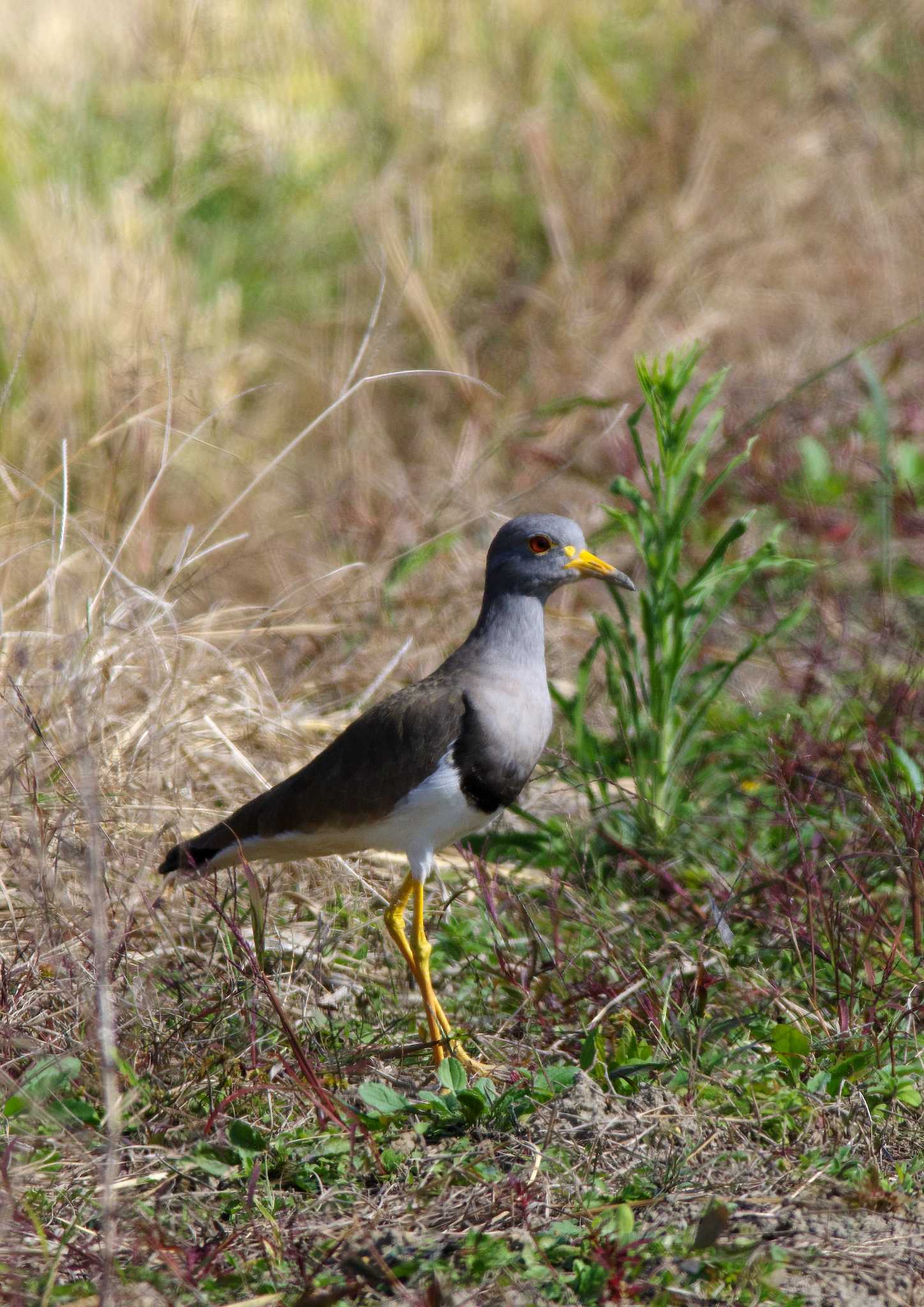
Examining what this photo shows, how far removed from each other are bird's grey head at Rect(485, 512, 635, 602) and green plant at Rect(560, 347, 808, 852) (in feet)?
0.63

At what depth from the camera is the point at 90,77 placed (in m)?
7.23

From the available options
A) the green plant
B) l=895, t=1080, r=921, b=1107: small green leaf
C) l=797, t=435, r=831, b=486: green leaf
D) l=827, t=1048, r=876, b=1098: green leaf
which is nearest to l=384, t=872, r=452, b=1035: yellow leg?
the green plant

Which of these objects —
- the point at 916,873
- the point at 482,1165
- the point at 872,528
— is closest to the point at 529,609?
the point at 916,873

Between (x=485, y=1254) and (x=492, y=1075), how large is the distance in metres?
0.61

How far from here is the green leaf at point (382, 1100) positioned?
2.73 m

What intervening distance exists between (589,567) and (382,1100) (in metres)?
1.37

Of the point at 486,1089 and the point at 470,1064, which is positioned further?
the point at 470,1064

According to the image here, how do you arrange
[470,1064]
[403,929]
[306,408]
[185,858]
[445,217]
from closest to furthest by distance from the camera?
[470,1064] → [185,858] → [403,929] → [306,408] → [445,217]

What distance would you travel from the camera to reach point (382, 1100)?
2.75 meters

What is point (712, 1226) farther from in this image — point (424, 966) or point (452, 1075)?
point (424, 966)

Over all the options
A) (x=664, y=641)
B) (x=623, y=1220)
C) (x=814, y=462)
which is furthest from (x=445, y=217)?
(x=623, y=1220)

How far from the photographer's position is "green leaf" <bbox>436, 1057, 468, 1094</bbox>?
2777 mm

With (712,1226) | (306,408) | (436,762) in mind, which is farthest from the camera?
(306,408)

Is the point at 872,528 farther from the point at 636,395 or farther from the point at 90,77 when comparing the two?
the point at 90,77
